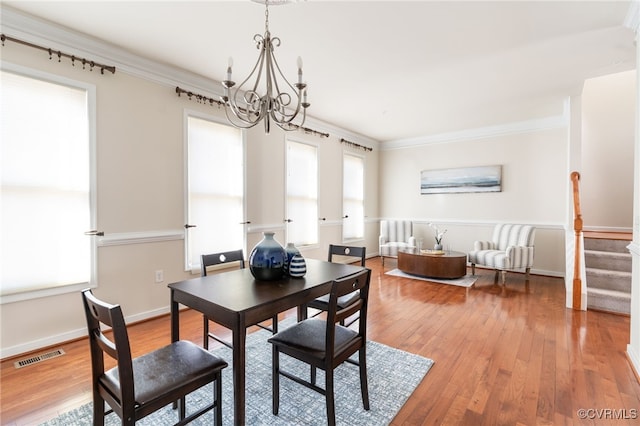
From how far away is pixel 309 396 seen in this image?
1908mm

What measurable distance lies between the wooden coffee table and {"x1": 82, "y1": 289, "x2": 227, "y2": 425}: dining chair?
4.07 metres

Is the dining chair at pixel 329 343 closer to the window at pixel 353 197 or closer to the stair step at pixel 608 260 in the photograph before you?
the stair step at pixel 608 260

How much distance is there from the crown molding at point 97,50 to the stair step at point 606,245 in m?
5.32

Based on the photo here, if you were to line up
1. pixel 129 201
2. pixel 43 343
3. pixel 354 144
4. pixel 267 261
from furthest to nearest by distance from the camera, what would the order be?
pixel 354 144 < pixel 129 201 < pixel 43 343 < pixel 267 261

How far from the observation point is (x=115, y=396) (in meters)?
1.20

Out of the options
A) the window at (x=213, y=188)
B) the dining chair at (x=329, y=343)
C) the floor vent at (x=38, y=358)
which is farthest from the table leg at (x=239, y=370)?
the window at (x=213, y=188)

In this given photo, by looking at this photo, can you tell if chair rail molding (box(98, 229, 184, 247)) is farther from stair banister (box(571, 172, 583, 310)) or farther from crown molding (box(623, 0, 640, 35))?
stair banister (box(571, 172, 583, 310))

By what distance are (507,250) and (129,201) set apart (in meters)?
5.13

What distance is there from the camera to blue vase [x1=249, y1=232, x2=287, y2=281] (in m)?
1.87

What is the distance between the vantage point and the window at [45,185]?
7.64 feet

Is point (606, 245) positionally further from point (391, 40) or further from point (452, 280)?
point (391, 40)

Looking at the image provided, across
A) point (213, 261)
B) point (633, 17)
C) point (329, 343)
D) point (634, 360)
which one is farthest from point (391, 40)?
point (634, 360)

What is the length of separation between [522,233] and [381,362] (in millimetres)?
3906

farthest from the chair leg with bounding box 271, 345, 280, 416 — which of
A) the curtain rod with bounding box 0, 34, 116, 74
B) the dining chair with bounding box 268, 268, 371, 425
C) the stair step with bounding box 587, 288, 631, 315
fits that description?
the stair step with bounding box 587, 288, 631, 315
